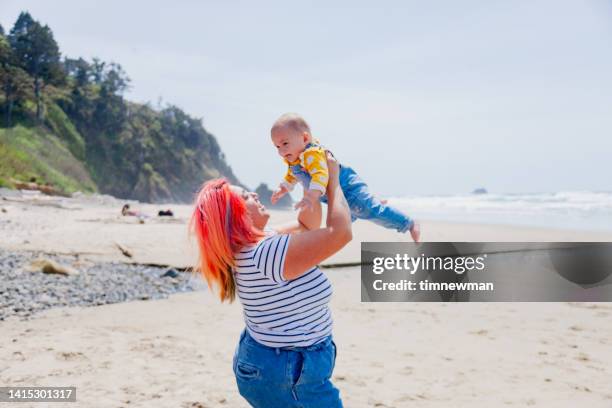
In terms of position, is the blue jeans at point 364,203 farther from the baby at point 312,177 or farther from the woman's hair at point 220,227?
the woman's hair at point 220,227

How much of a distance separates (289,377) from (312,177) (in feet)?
3.17

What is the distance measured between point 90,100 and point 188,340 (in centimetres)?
5641

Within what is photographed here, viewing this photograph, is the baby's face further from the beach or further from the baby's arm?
the beach

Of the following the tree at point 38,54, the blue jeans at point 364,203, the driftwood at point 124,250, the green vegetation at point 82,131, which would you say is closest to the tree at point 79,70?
the green vegetation at point 82,131

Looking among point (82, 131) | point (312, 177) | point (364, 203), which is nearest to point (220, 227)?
point (312, 177)

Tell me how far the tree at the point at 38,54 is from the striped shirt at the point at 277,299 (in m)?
51.4

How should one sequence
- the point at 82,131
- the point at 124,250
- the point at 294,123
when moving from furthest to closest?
the point at 82,131, the point at 124,250, the point at 294,123

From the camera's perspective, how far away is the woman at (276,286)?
219 cm

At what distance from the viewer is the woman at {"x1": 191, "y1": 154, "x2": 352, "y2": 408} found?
86.4 inches

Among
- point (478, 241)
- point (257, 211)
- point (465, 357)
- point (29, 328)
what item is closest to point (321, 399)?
point (257, 211)

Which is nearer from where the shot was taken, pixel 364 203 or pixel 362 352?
pixel 364 203

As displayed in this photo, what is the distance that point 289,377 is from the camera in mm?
2223

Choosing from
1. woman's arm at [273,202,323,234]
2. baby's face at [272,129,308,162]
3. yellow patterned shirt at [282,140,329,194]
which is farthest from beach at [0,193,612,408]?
baby's face at [272,129,308,162]

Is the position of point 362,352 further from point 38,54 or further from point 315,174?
point 38,54
